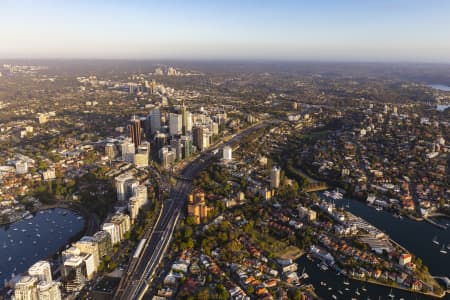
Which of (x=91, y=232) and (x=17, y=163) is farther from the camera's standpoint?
(x=17, y=163)

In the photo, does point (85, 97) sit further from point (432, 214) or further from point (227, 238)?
point (432, 214)

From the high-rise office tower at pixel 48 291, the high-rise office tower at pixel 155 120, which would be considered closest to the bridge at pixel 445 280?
the high-rise office tower at pixel 48 291

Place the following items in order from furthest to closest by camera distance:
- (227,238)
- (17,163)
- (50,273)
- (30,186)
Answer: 1. (17,163)
2. (30,186)
3. (227,238)
4. (50,273)

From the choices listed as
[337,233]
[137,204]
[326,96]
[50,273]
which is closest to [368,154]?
[337,233]

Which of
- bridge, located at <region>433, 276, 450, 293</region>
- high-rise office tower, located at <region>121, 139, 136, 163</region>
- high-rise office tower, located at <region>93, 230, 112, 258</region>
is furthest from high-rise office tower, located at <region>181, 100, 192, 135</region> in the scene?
bridge, located at <region>433, 276, 450, 293</region>

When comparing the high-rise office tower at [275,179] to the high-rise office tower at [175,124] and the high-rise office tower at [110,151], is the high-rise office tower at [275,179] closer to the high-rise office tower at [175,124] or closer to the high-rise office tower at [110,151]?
the high-rise office tower at [175,124]

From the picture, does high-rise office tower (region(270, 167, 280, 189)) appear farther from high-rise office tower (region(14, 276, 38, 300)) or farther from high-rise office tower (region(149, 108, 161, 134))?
high-rise office tower (region(149, 108, 161, 134))

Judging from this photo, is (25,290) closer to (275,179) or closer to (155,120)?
(275,179)
